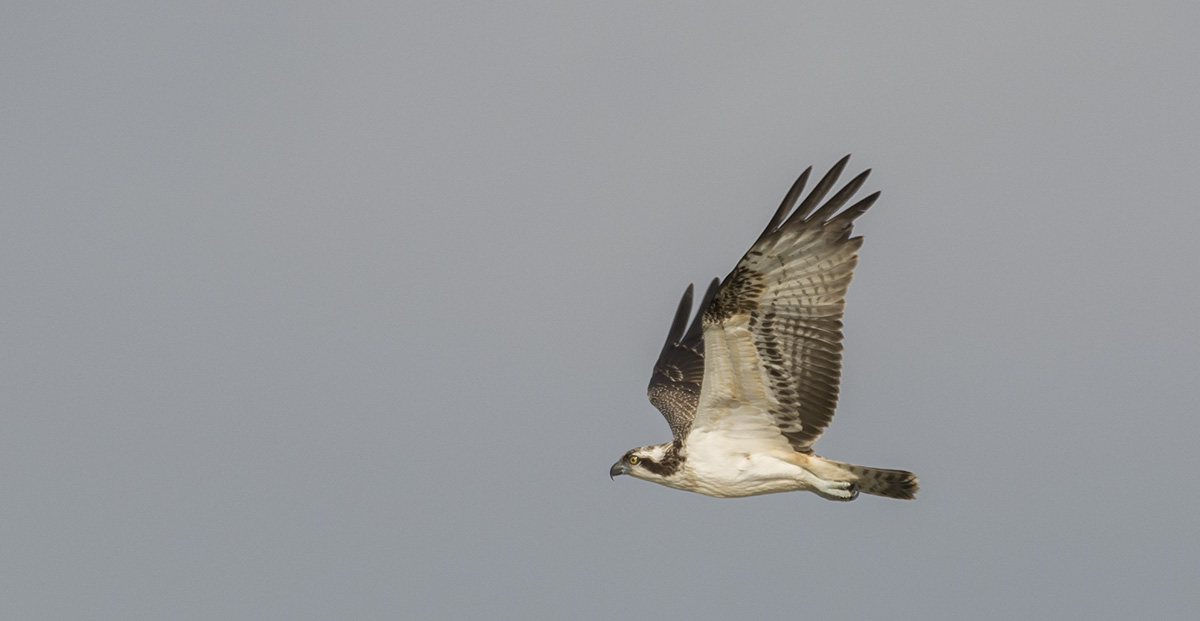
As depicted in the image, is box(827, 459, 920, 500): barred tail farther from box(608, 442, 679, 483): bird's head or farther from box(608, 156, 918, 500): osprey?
box(608, 442, 679, 483): bird's head

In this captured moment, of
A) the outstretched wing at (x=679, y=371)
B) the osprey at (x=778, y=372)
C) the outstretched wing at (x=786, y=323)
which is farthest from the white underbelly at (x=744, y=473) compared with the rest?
the outstretched wing at (x=679, y=371)

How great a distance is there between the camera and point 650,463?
1451 cm

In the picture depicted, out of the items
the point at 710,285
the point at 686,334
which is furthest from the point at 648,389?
the point at 710,285

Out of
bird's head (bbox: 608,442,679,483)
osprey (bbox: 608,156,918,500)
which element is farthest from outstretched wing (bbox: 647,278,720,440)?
osprey (bbox: 608,156,918,500)

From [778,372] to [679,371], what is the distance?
3.88 m

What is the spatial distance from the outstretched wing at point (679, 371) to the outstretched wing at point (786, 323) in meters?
2.31

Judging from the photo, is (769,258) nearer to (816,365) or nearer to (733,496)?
(816,365)

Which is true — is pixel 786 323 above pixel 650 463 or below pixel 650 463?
above

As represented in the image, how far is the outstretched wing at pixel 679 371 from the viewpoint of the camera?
54.8 ft

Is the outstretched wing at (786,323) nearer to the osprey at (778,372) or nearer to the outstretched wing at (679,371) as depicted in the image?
the osprey at (778,372)

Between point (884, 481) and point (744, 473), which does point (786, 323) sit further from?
point (884, 481)

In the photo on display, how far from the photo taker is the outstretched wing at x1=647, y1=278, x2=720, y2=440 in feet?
54.8

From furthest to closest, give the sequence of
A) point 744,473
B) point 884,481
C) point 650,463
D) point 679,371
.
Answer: point 679,371 → point 650,463 → point 744,473 → point 884,481

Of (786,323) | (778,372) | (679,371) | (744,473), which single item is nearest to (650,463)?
(744,473)
